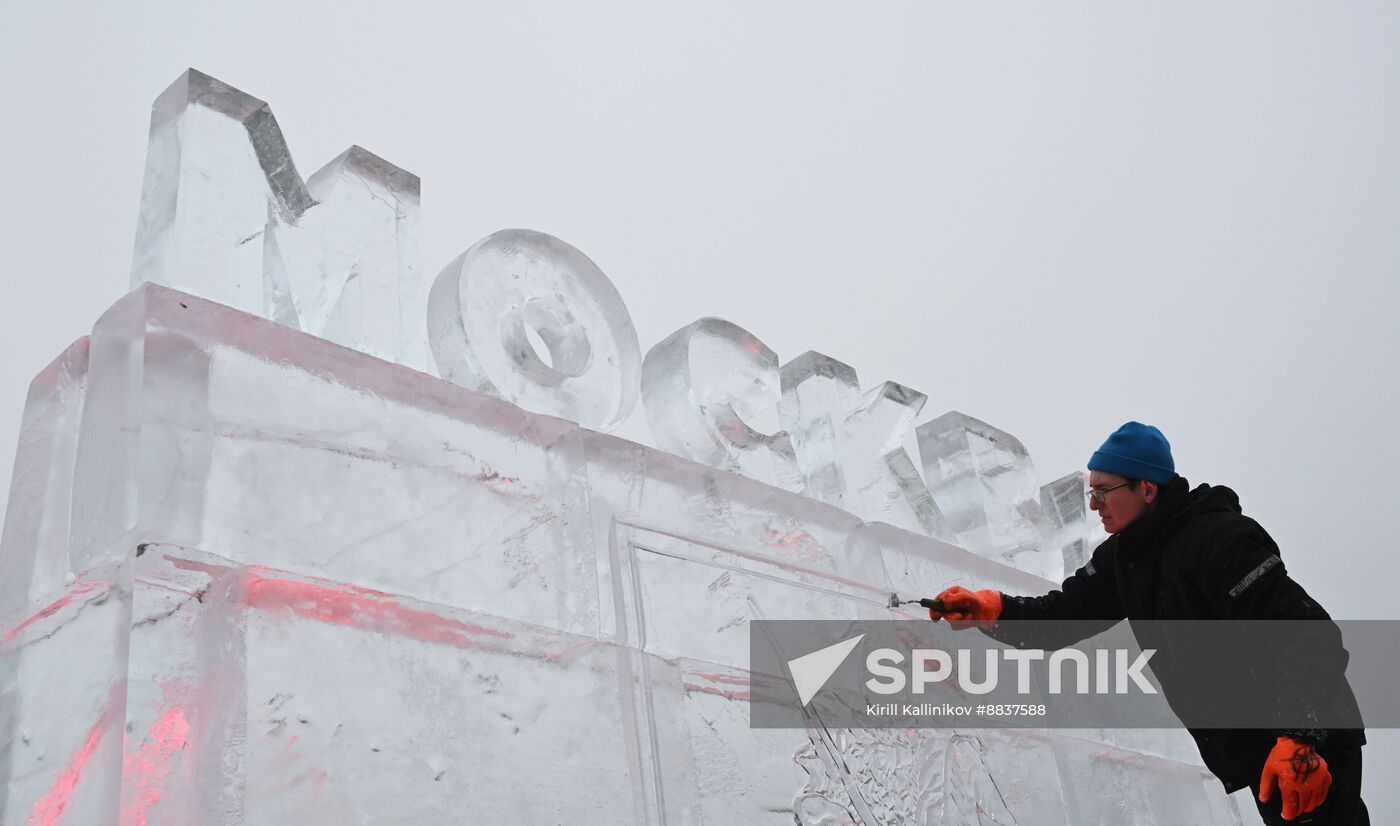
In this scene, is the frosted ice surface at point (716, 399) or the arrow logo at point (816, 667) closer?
the arrow logo at point (816, 667)

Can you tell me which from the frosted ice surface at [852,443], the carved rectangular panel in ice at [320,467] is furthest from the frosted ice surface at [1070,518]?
the carved rectangular panel in ice at [320,467]

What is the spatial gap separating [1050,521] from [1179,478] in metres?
1.06

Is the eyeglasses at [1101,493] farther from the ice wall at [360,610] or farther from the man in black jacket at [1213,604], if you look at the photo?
the ice wall at [360,610]

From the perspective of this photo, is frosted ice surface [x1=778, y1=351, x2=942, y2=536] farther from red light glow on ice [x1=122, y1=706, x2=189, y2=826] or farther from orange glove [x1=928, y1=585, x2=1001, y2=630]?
red light glow on ice [x1=122, y1=706, x2=189, y2=826]

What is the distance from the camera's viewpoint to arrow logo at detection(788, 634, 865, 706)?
212 centimetres

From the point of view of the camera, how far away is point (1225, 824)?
3010 mm

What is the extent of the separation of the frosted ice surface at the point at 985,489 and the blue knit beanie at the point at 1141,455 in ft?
2.78

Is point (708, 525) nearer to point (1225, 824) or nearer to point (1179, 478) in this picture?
point (1179, 478)

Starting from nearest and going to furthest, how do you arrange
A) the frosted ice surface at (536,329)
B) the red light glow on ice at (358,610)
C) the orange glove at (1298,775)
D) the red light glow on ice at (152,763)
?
the red light glow on ice at (152,763) → the red light glow on ice at (358,610) → the orange glove at (1298,775) → the frosted ice surface at (536,329)

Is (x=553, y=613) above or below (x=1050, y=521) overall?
below

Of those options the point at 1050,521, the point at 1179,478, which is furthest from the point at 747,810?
the point at 1050,521

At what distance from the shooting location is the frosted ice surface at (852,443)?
8.33ft

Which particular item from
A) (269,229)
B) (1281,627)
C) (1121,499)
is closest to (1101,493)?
(1121,499)

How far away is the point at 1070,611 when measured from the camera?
2211 mm
